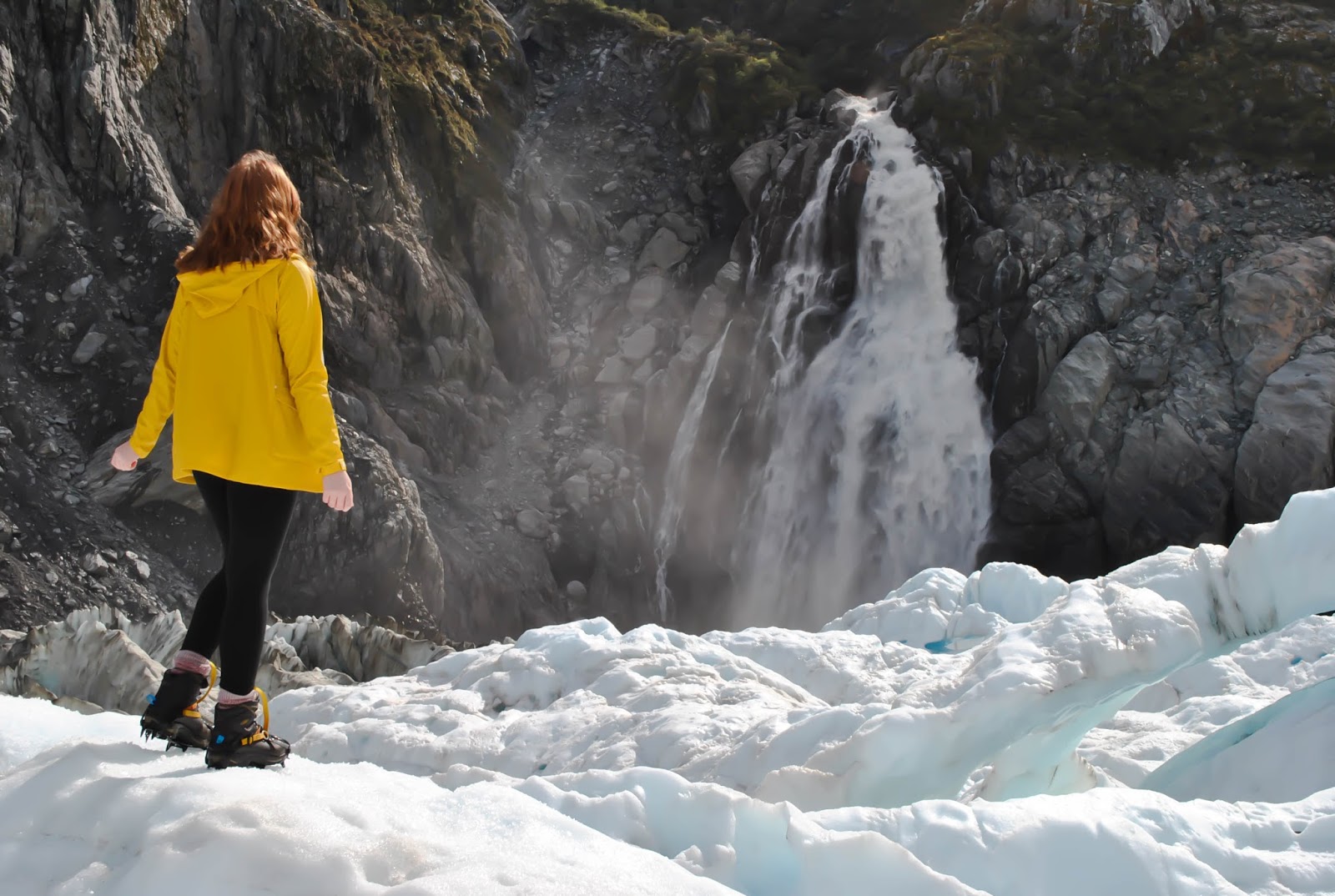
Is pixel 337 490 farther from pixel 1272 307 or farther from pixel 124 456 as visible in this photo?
pixel 1272 307

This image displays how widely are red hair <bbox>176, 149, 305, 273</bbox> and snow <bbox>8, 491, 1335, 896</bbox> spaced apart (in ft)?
6.59

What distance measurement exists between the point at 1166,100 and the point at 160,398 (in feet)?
95.9

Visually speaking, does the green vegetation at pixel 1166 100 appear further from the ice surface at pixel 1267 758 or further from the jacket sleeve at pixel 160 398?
the jacket sleeve at pixel 160 398

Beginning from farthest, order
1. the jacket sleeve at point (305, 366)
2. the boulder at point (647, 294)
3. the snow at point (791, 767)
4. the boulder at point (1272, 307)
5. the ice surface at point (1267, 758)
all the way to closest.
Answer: the boulder at point (647, 294), the boulder at point (1272, 307), the ice surface at point (1267, 758), the jacket sleeve at point (305, 366), the snow at point (791, 767)

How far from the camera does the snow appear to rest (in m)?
3.25

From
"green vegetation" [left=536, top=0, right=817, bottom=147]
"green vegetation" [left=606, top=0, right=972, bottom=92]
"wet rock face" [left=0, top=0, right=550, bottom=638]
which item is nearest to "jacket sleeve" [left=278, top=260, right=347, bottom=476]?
"wet rock face" [left=0, top=0, right=550, bottom=638]

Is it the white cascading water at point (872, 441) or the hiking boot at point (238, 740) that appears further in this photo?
the white cascading water at point (872, 441)

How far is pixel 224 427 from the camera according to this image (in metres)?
4.18

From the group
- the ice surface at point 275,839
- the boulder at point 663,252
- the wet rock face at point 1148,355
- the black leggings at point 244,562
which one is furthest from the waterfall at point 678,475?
the ice surface at point 275,839

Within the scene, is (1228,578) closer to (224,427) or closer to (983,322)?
(224,427)

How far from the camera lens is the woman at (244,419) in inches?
163

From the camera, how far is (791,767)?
5.66 m

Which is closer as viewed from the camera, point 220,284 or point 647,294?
point 220,284

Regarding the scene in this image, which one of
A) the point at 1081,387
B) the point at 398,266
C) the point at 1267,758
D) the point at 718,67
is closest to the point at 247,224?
the point at 1267,758
